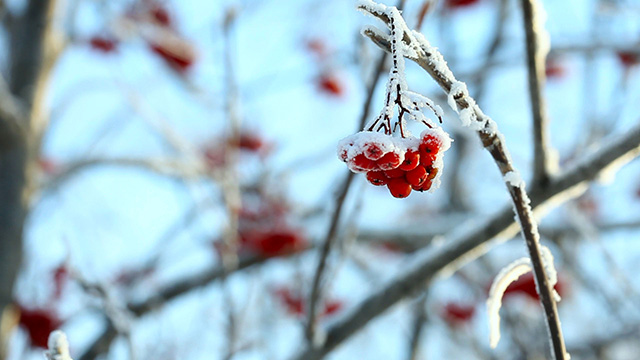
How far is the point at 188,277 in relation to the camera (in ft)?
8.80

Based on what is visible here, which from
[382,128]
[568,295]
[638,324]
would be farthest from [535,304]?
[382,128]

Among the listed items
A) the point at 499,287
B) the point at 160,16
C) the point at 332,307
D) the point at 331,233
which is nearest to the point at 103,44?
the point at 160,16

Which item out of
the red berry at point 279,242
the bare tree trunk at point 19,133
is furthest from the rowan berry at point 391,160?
the bare tree trunk at point 19,133

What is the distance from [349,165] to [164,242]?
2.44m

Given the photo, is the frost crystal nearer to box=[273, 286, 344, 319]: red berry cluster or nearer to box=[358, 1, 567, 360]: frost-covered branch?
box=[358, 1, 567, 360]: frost-covered branch

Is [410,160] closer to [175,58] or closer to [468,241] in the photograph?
[468,241]

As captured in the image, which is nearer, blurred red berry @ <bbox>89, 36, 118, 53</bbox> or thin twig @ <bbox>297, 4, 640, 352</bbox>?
thin twig @ <bbox>297, 4, 640, 352</bbox>

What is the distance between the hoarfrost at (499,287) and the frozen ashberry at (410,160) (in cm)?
22

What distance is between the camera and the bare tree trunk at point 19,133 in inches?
102

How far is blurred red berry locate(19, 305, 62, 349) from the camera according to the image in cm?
274

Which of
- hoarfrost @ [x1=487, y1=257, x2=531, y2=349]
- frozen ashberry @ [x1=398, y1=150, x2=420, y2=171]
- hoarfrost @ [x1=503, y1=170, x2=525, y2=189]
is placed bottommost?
hoarfrost @ [x1=487, y1=257, x2=531, y2=349]

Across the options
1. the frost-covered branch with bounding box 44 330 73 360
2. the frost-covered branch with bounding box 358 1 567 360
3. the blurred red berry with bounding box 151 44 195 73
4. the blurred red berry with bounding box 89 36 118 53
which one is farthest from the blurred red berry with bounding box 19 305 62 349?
the frost-covered branch with bounding box 358 1 567 360

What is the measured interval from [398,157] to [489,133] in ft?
0.39

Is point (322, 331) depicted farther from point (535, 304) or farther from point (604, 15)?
point (604, 15)
